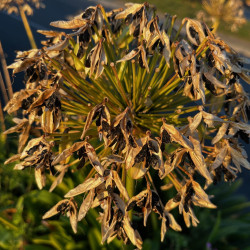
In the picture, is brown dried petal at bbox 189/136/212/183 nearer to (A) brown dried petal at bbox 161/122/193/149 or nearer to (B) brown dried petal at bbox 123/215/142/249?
(A) brown dried petal at bbox 161/122/193/149

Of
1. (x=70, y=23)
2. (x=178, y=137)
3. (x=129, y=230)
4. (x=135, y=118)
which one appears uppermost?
(x=70, y=23)

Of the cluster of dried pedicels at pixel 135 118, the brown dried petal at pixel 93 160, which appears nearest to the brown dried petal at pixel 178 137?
the cluster of dried pedicels at pixel 135 118

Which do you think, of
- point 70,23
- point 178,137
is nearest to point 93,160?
point 178,137

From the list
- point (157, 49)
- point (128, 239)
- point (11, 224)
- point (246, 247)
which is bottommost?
point (246, 247)

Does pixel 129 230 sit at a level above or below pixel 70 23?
below

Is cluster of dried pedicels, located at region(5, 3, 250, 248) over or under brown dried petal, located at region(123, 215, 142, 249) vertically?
over

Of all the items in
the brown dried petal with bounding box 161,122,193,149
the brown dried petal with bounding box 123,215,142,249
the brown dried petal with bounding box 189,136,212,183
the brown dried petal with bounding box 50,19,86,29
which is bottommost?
the brown dried petal with bounding box 123,215,142,249

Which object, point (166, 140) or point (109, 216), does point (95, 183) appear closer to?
point (109, 216)

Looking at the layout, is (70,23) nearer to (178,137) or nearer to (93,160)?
(93,160)

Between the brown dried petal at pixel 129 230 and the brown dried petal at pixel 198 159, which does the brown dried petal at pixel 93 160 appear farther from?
the brown dried petal at pixel 198 159

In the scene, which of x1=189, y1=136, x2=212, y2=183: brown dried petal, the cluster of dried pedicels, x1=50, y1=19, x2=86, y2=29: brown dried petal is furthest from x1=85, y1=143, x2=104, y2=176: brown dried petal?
x1=50, y1=19, x2=86, y2=29: brown dried petal

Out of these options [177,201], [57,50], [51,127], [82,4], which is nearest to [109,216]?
[177,201]
